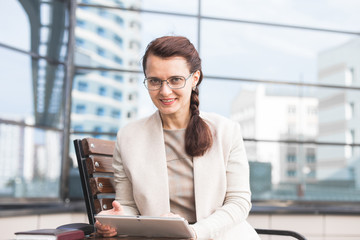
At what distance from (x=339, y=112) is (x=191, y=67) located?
3.19 m

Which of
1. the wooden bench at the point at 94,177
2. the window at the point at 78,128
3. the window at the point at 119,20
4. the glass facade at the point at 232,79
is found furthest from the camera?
the window at the point at 119,20

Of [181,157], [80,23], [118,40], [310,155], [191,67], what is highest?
[80,23]

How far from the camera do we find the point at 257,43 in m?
4.39

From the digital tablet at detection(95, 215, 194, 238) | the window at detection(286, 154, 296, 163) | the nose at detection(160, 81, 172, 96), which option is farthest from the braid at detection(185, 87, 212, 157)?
the window at detection(286, 154, 296, 163)

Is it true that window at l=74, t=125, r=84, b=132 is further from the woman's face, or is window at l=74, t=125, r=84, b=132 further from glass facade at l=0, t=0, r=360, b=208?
the woman's face

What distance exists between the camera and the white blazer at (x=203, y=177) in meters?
1.58

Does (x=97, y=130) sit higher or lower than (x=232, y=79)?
lower

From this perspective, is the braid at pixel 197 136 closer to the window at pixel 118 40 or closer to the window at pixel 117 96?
the window at pixel 117 96

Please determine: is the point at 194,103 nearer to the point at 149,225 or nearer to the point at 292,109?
the point at 149,225

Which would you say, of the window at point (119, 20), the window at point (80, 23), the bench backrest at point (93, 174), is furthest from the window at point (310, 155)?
the bench backrest at point (93, 174)

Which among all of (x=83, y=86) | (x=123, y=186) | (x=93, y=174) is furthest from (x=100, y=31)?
(x=123, y=186)

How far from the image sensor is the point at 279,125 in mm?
4277

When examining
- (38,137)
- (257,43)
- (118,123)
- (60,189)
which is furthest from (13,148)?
(257,43)

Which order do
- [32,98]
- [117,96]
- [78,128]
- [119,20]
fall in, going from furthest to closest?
[119,20] < [117,96] < [78,128] < [32,98]
